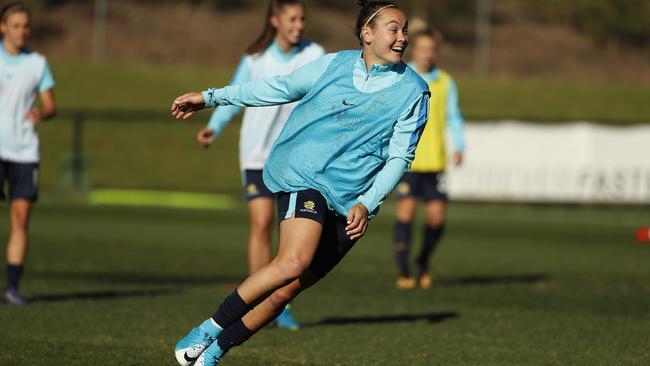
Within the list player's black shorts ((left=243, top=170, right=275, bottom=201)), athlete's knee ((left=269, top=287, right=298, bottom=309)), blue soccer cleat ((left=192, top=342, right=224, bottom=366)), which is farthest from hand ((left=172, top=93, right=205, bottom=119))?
player's black shorts ((left=243, top=170, right=275, bottom=201))

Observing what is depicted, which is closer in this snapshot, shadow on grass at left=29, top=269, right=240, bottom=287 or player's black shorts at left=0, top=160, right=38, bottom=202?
player's black shorts at left=0, top=160, right=38, bottom=202

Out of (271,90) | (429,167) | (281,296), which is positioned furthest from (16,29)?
(429,167)

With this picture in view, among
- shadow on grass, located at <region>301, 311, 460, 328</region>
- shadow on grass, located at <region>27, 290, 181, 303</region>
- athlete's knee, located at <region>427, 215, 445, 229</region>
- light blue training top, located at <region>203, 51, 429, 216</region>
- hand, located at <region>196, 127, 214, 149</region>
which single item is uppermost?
light blue training top, located at <region>203, 51, 429, 216</region>

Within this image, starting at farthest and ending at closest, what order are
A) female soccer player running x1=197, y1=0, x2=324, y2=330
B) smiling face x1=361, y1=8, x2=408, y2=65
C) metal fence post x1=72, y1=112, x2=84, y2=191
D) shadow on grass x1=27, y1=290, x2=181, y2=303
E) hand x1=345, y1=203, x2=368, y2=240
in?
metal fence post x1=72, y1=112, x2=84, y2=191 < shadow on grass x1=27, y1=290, x2=181, y2=303 < female soccer player running x1=197, y1=0, x2=324, y2=330 < smiling face x1=361, y1=8, x2=408, y2=65 < hand x1=345, y1=203, x2=368, y2=240

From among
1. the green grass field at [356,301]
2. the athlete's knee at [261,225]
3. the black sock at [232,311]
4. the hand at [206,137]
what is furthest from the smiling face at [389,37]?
the athlete's knee at [261,225]

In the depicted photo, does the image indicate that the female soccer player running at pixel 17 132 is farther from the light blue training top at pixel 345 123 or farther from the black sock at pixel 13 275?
the light blue training top at pixel 345 123

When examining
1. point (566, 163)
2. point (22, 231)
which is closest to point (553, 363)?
point (22, 231)

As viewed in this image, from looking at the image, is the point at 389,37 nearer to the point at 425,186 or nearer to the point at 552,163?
the point at 425,186

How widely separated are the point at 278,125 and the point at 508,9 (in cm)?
4579

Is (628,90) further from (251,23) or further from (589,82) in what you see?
(251,23)

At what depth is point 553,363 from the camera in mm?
7129

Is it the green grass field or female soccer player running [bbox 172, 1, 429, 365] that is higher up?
female soccer player running [bbox 172, 1, 429, 365]

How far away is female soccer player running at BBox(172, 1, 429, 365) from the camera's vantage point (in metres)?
6.06

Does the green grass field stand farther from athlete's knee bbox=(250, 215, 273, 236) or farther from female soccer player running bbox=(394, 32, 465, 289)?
athlete's knee bbox=(250, 215, 273, 236)
